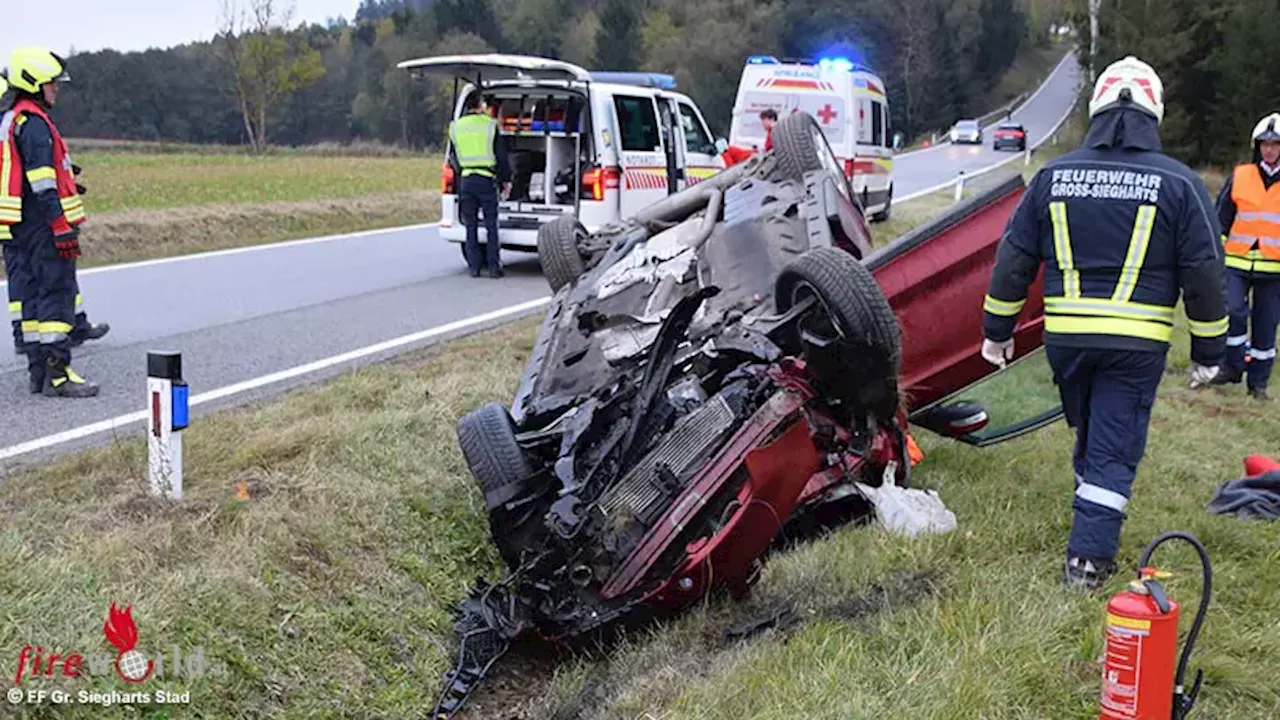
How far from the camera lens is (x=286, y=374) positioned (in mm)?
6215

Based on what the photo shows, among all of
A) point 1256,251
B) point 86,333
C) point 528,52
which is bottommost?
point 86,333

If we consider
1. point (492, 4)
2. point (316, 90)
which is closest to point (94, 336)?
point (316, 90)

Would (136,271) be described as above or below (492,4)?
below

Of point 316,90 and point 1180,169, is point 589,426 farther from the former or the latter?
point 316,90

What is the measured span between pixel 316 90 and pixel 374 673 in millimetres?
71593

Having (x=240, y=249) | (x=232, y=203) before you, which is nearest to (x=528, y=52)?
(x=232, y=203)

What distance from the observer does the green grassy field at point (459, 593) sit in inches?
119

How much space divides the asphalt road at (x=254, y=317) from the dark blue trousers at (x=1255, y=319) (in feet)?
16.4

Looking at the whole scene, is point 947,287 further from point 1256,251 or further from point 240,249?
point 240,249

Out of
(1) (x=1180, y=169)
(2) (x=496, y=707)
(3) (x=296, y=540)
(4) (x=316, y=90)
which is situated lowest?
(2) (x=496, y=707)

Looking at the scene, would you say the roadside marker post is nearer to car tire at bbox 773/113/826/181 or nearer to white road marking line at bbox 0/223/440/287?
car tire at bbox 773/113/826/181

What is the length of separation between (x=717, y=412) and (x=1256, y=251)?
15.9 ft

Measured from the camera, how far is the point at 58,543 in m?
3.50

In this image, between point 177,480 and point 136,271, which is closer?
point 177,480
